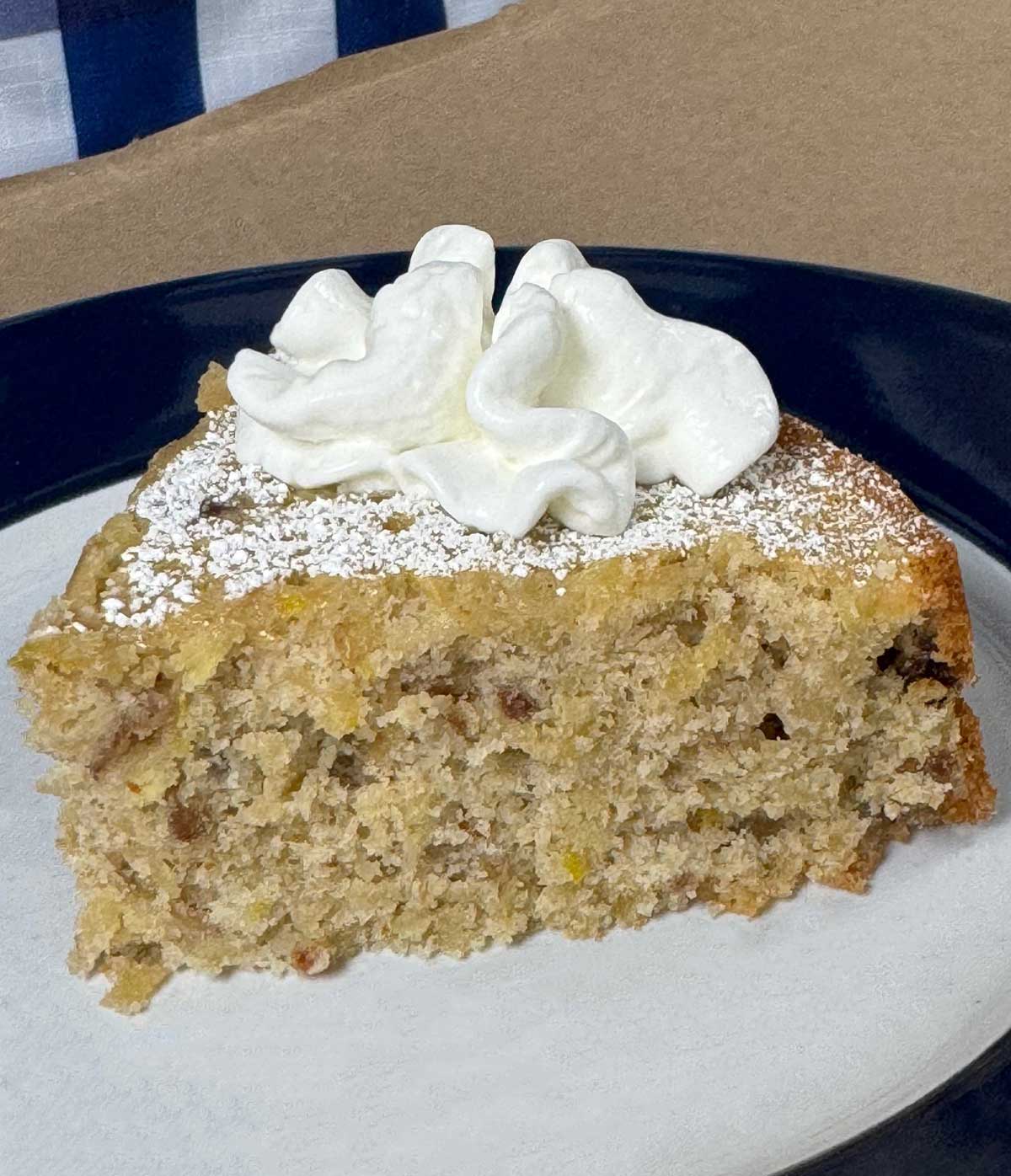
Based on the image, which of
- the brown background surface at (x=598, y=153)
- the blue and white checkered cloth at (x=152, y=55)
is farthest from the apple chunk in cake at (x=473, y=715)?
the brown background surface at (x=598, y=153)

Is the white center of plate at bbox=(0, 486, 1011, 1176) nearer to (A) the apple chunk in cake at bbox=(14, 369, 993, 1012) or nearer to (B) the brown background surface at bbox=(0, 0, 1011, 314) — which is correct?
(A) the apple chunk in cake at bbox=(14, 369, 993, 1012)

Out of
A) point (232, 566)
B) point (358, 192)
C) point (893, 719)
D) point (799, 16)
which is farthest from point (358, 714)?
point (799, 16)

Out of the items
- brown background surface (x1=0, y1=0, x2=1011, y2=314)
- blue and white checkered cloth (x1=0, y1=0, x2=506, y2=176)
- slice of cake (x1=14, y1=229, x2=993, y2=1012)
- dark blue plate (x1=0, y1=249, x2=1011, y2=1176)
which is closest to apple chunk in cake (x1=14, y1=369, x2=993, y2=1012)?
slice of cake (x1=14, y1=229, x2=993, y2=1012)

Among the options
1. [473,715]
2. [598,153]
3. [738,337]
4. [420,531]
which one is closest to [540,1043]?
[473,715]

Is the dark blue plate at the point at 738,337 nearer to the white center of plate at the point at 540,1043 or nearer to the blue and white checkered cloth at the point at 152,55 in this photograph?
the white center of plate at the point at 540,1043

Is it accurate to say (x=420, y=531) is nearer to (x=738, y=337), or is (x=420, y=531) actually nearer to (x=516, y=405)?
(x=516, y=405)

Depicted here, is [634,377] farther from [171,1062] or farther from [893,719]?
[171,1062]
